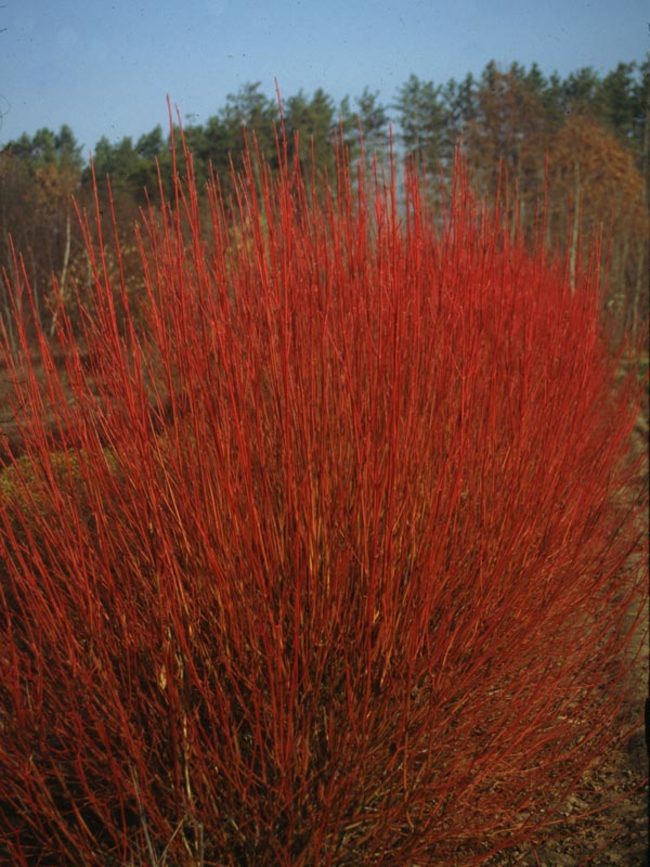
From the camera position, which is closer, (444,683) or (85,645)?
(444,683)

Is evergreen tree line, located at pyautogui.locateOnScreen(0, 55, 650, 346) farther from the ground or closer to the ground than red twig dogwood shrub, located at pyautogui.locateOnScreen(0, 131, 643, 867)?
farther from the ground

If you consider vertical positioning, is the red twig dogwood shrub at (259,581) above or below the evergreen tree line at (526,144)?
below

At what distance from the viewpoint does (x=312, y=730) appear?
82.1 inches

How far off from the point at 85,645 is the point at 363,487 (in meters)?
0.99

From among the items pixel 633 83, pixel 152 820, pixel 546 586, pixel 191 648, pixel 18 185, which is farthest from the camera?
pixel 633 83

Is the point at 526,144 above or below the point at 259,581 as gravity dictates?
above

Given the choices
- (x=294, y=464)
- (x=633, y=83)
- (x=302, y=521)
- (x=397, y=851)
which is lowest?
(x=397, y=851)

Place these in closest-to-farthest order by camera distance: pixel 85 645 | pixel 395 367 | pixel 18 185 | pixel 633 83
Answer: pixel 395 367 < pixel 85 645 < pixel 18 185 < pixel 633 83

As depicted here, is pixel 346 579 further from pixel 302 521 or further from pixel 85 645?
pixel 85 645

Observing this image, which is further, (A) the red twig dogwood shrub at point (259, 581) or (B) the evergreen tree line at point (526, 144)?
(B) the evergreen tree line at point (526, 144)

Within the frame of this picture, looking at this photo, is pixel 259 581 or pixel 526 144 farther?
pixel 526 144

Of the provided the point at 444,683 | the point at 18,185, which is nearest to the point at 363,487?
the point at 444,683

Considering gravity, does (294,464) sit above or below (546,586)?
above

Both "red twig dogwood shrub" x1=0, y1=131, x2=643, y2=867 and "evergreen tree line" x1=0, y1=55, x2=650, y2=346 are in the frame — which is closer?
"red twig dogwood shrub" x1=0, y1=131, x2=643, y2=867
